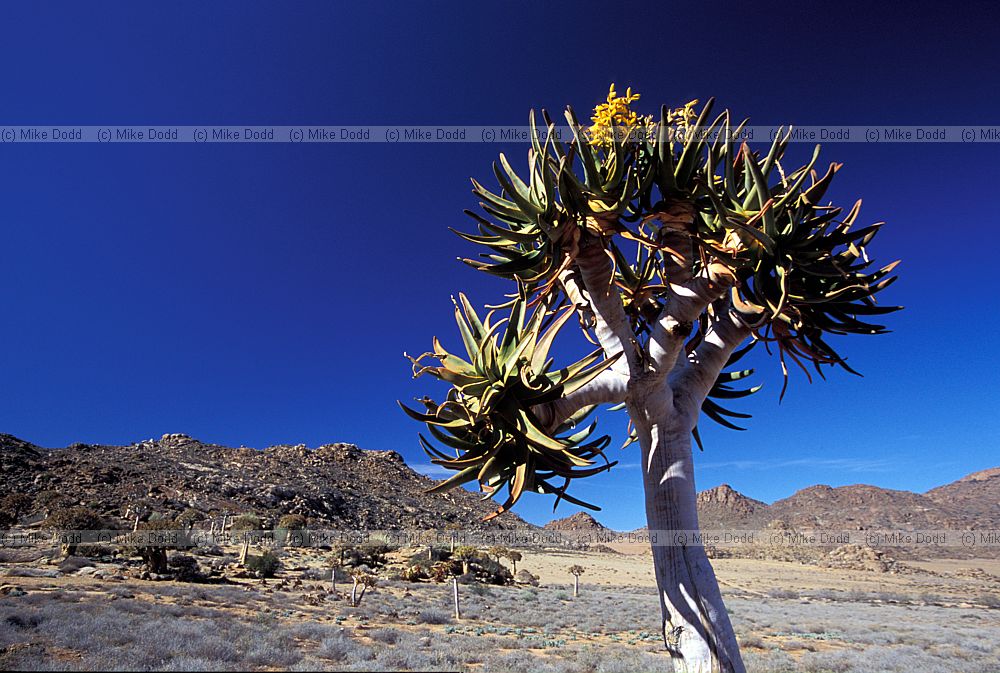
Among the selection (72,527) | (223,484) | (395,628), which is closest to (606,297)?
(395,628)

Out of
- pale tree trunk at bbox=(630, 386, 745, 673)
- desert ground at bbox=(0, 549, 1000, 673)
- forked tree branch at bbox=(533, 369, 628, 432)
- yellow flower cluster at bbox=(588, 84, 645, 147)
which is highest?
yellow flower cluster at bbox=(588, 84, 645, 147)

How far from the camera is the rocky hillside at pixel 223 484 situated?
153 feet

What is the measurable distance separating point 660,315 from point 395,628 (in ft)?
59.5

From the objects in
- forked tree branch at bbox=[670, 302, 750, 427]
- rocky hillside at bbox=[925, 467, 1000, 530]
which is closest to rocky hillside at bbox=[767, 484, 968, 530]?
rocky hillside at bbox=[925, 467, 1000, 530]

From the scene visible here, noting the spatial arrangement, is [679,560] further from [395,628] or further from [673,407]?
[395,628]

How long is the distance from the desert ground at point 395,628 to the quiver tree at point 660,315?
10.9 metres

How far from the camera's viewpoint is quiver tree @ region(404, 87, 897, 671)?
148 inches

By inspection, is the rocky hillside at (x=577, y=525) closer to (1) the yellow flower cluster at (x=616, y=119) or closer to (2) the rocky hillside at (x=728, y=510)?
(2) the rocky hillside at (x=728, y=510)

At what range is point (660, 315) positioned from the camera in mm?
4184

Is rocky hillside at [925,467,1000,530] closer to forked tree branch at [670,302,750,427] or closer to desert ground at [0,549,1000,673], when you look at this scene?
desert ground at [0,549,1000,673]

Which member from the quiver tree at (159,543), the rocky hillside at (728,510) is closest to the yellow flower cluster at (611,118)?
the quiver tree at (159,543)

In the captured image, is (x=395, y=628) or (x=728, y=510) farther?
(x=728, y=510)

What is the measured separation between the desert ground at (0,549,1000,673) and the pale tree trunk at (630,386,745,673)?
1078 cm

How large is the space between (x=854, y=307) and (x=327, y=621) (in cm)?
1924
